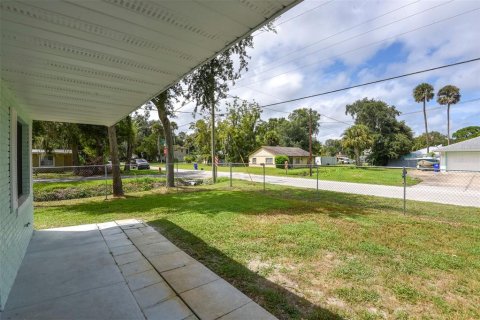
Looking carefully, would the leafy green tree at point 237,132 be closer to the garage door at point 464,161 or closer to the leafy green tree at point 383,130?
the leafy green tree at point 383,130

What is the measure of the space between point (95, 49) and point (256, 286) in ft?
10.6

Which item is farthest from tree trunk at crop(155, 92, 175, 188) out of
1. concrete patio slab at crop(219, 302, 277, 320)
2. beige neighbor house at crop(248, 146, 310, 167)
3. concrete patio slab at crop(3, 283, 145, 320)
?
beige neighbor house at crop(248, 146, 310, 167)

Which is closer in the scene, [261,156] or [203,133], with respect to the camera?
[261,156]

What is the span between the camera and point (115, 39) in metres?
2.34

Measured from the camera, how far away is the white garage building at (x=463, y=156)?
65.9 feet

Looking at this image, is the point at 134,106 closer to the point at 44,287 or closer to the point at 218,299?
the point at 44,287

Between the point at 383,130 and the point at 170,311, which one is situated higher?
the point at 383,130

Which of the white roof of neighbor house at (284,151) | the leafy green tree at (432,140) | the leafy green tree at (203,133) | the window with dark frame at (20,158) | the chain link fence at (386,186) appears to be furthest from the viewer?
the leafy green tree at (432,140)

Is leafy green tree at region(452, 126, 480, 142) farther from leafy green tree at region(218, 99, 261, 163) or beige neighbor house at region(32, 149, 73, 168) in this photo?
beige neighbor house at region(32, 149, 73, 168)

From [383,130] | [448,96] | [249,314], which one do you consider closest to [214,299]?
[249,314]

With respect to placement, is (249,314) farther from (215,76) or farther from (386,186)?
(386,186)

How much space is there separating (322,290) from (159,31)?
327cm

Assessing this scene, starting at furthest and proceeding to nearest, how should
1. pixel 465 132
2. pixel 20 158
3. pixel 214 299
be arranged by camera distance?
pixel 465 132, pixel 20 158, pixel 214 299

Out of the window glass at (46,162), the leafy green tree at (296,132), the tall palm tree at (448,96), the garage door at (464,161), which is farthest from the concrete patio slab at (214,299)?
the tall palm tree at (448,96)
